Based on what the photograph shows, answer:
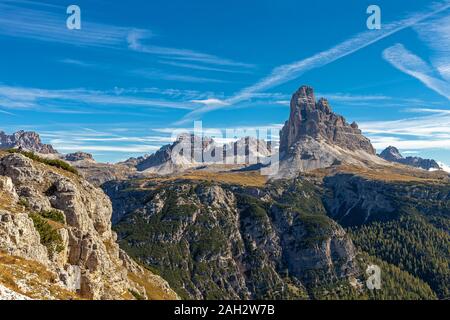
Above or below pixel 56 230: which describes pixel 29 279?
above

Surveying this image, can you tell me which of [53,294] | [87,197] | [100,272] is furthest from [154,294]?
[53,294]

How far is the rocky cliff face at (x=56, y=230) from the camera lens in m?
80.4

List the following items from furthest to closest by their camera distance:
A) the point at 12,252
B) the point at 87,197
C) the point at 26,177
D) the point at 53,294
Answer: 1. the point at 87,197
2. the point at 26,177
3. the point at 12,252
4. the point at 53,294

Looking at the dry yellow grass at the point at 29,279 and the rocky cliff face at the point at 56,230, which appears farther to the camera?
the rocky cliff face at the point at 56,230

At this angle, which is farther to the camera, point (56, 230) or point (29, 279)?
point (56, 230)

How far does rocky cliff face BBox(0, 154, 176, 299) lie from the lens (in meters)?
80.4

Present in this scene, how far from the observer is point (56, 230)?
103 meters

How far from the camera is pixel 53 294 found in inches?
2211

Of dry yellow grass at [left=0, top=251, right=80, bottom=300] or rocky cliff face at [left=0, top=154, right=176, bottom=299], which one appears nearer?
dry yellow grass at [left=0, top=251, right=80, bottom=300]
